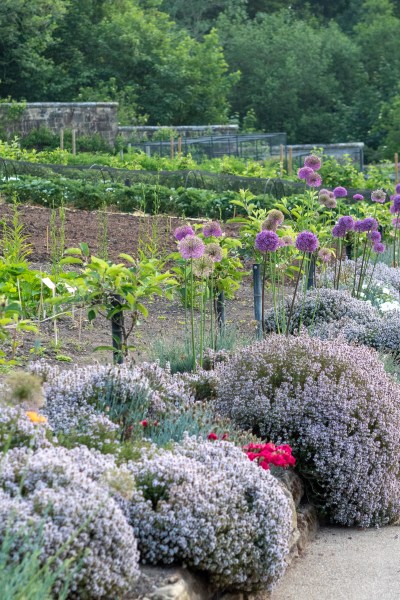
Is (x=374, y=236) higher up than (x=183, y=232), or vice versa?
(x=183, y=232)

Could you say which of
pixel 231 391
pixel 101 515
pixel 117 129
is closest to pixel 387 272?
pixel 231 391

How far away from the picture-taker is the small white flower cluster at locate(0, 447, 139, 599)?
2.50m

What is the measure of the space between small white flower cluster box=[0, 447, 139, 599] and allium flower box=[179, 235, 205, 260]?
7.22ft

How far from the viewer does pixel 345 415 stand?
4285mm

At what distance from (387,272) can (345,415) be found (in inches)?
199

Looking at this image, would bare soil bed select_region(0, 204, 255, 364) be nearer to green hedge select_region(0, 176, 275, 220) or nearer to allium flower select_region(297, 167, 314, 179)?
green hedge select_region(0, 176, 275, 220)

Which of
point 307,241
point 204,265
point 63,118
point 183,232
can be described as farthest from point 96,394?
point 63,118

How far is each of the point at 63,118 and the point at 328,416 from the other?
2443cm

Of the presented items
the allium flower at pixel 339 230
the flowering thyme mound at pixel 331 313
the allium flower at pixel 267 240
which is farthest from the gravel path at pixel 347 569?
the allium flower at pixel 339 230

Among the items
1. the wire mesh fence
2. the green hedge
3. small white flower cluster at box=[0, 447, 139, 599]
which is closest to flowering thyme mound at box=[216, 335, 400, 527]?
small white flower cluster at box=[0, 447, 139, 599]

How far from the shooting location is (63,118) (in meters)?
27.8

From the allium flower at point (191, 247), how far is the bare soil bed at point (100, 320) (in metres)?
0.75

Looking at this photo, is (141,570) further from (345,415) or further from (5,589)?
(345,415)

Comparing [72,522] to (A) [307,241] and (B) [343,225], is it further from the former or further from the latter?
(B) [343,225]
